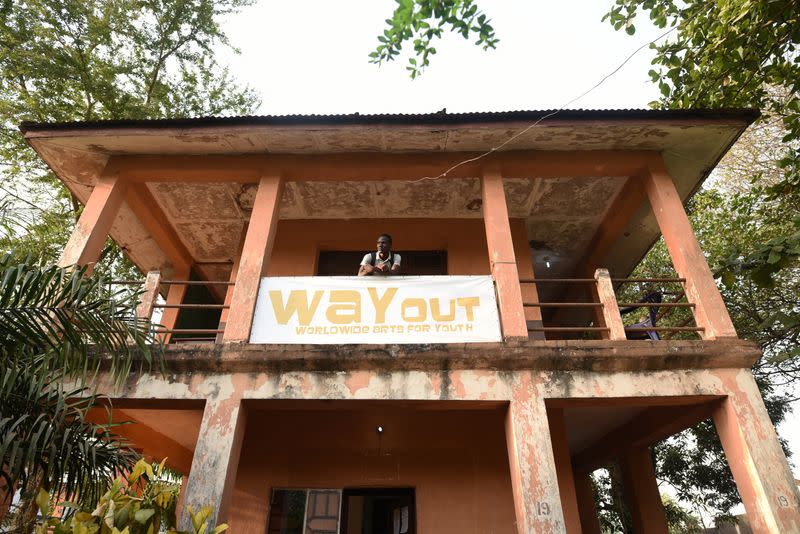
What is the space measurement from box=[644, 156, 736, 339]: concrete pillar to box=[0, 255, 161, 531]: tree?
594cm

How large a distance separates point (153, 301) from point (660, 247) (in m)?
13.1

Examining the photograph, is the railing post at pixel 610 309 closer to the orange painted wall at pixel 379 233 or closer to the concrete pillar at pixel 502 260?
the concrete pillar at pixel 502 260

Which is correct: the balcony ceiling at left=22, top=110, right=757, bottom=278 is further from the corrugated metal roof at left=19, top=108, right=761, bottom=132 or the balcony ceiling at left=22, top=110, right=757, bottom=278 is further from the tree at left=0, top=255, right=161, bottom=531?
the tree at left=0, top=255, right=161, bottom=531

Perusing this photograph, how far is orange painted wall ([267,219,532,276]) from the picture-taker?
28.3ft

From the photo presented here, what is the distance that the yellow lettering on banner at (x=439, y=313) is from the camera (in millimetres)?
5551

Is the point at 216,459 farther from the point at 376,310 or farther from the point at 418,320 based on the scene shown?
the point at 418,320

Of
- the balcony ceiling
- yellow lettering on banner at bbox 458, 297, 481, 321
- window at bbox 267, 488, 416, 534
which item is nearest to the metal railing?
yellow lettering on banner at bbox 458, 297, 481, 321

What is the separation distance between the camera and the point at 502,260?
594 centimetres

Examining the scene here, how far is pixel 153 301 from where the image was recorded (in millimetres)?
5969

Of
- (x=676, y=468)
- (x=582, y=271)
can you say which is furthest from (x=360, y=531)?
(x=676, y=468)

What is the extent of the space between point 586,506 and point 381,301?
7.16 metres

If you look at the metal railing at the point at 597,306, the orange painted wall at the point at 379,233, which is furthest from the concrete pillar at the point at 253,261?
the metal railing at the point at 597,306

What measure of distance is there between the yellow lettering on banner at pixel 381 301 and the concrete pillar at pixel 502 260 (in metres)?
1.29

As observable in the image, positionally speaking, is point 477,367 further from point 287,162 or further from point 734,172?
point 734,172
